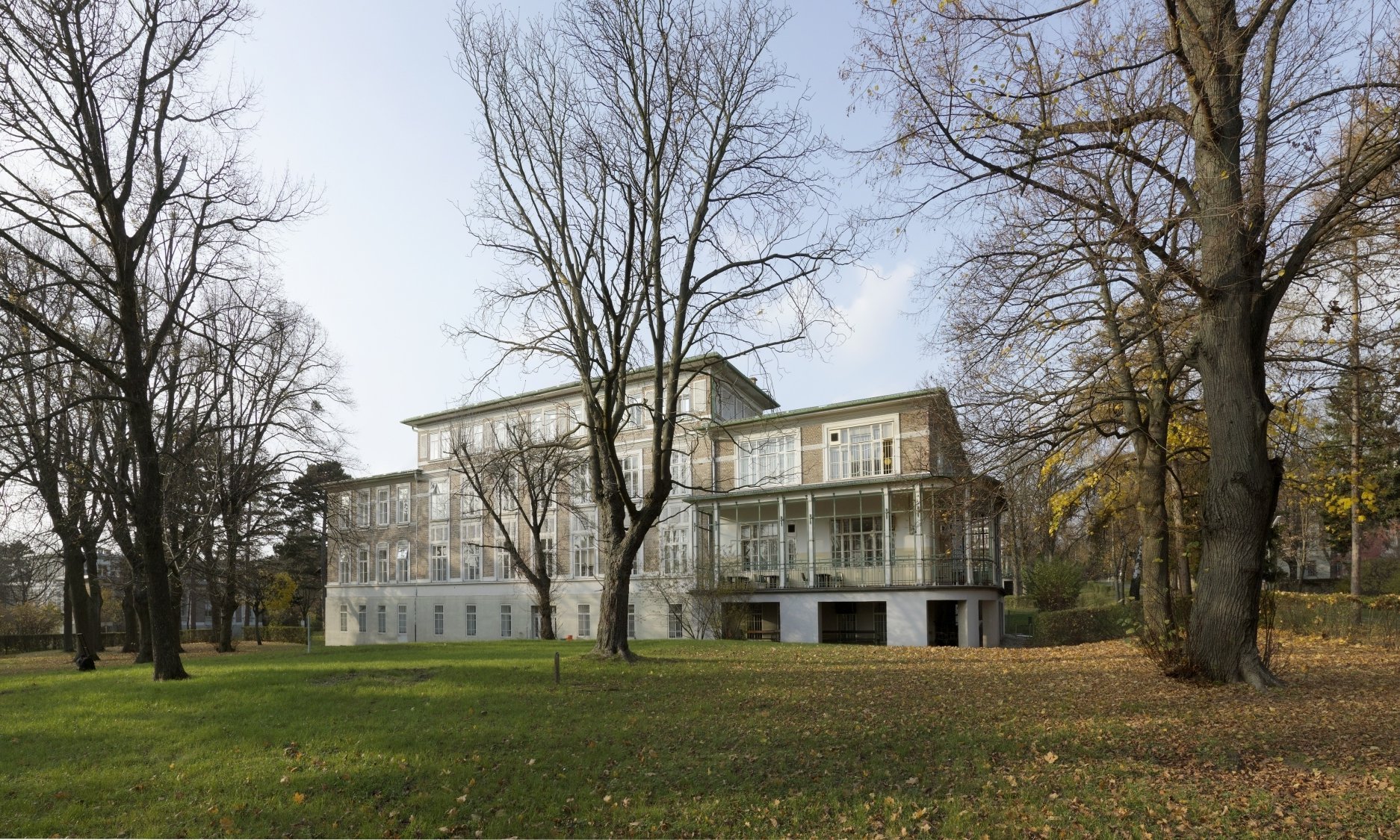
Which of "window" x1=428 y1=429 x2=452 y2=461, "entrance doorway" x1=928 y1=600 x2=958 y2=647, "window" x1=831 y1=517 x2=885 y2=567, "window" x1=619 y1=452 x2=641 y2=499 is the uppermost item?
"window" x1=428 y1=429 x2=452 y2=461

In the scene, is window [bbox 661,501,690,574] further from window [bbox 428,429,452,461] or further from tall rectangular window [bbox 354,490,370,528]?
tall rectangular window [bbox 354,490,370,528]

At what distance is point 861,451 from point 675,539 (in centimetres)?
922

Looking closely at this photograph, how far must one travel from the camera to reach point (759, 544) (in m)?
34.3

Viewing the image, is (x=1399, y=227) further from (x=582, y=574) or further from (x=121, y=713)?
(x=582, y=574)

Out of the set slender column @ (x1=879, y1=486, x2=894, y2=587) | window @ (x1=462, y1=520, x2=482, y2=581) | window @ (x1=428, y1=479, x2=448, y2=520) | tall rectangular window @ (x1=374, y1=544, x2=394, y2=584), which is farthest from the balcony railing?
tall rectangular window @ (x1=374, y1=544, x2=394, y2=584)

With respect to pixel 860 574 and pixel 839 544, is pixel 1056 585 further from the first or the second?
pixel 860 574

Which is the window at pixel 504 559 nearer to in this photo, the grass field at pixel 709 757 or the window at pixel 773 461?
the window at pixel 773 461

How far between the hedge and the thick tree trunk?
857 centimetres

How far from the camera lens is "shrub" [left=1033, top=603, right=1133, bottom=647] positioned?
90.0ft

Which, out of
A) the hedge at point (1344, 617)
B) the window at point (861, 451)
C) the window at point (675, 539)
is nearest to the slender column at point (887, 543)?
the window at point (861, 451)

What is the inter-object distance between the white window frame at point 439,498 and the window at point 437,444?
4.25 ft

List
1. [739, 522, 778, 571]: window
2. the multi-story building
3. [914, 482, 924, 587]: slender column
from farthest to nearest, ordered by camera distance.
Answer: [739, 522, 778, 571]: window
the multi-story building
[914, 482, 924, 587]: slender column

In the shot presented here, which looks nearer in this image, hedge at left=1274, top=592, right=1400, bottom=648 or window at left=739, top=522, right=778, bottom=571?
hedge at left=1274, top=592, right=1400, bottom=648

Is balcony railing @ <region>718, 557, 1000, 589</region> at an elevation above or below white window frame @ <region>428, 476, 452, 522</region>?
below
